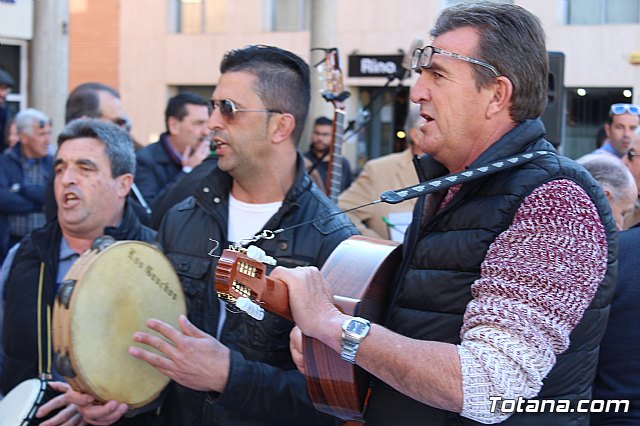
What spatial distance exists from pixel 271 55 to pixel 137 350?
1.34 metres

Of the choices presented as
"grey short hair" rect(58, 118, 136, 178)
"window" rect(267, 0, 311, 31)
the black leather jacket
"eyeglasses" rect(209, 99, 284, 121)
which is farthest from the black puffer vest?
"window" rect(267, 0, 311, 31)

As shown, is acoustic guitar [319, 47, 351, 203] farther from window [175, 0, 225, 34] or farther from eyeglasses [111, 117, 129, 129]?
window [175, 0, 225, 34]

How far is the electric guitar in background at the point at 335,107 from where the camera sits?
498cm

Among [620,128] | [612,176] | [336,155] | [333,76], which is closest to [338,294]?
[612,176]

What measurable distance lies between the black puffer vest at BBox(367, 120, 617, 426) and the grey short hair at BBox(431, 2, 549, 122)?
8cm

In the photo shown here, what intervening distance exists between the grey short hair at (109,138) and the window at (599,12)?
11960mm

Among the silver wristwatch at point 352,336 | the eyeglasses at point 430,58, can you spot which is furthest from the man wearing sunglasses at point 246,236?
the eyeglasses at point 430,58

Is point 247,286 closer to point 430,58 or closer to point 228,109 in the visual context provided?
point 430,58

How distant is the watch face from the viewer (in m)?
2.11

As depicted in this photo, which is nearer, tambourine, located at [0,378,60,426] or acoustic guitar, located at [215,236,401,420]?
acoustic guitar, located at [215,236,401,420]

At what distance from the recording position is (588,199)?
2.14 metres

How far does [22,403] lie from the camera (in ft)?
10.1

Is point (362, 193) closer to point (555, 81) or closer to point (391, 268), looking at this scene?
point (555, 81)

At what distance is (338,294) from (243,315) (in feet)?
2.24
